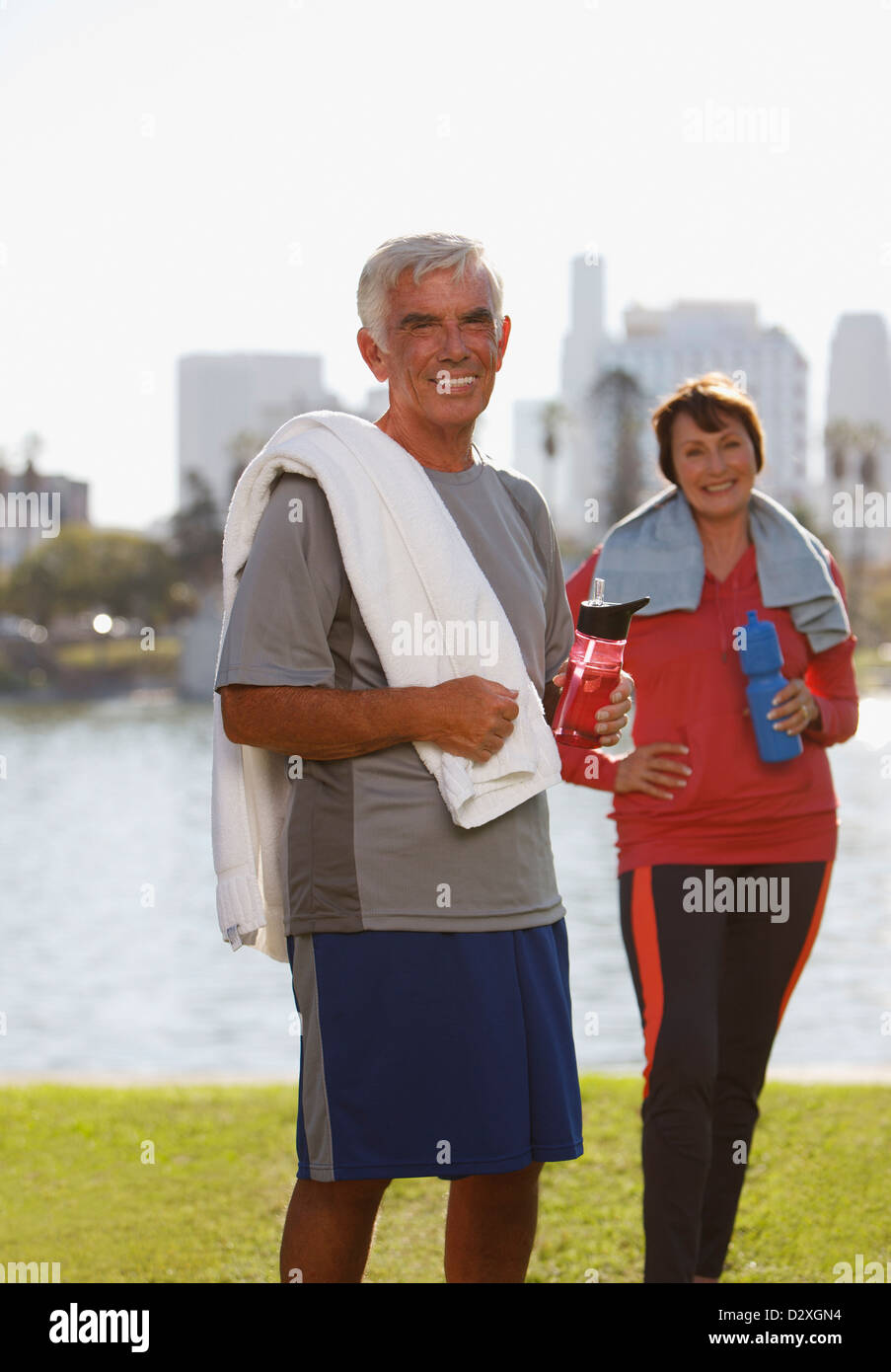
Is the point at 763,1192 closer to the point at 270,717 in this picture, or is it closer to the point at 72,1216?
A: the point at 72,1216

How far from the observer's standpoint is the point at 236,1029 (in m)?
9.38

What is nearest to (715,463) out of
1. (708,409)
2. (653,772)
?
(708,409)

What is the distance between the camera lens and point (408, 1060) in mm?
2488

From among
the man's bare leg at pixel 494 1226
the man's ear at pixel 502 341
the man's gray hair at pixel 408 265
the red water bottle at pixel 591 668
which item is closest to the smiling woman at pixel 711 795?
the red water bottle at pixel 591 668

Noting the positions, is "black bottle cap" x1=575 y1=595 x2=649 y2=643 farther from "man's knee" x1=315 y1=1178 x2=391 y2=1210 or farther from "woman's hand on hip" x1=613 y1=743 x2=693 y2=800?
"man's knee" x1=315 y1=1178 x2=391 y2=1210

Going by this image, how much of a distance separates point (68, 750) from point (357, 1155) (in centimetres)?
5468

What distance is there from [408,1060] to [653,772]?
1.20m

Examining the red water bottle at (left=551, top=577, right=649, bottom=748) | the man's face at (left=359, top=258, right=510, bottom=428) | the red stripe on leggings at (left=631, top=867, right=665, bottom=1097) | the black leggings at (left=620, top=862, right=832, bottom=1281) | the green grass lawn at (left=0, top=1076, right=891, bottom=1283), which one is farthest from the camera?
the green grass lawn at (left=0, top=1076, right=891, bottom=1283)

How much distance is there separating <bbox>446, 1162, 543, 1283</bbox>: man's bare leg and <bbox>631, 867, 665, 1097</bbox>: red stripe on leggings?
2.64 ft

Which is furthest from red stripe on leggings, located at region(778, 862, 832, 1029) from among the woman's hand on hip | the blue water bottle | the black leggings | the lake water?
the lake water

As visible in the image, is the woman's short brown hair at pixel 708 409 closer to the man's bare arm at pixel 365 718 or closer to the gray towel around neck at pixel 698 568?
the gray towel around neck at pixel 698 568

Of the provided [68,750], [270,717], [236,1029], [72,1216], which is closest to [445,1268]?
[270,717]

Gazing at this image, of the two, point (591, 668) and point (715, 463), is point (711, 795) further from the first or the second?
point (591, 668)

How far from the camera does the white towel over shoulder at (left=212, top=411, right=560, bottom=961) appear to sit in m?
2.50
